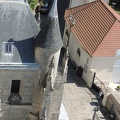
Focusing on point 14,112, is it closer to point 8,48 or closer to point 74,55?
point 8,48

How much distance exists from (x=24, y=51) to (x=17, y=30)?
1.57 meters

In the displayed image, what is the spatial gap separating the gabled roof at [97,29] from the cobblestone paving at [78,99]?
3.34 m

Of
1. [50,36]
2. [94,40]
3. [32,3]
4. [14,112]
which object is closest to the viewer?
[50,36]

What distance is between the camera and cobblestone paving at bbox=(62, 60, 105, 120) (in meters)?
38.9

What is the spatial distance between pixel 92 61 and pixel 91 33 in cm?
341

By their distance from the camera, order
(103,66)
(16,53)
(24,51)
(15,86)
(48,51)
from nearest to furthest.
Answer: (48,51)
(16,53)
(24,51)
(15,86)
(103,66)

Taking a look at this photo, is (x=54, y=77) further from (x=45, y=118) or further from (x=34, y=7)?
(x=34, y=7)

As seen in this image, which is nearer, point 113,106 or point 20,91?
point 20,91

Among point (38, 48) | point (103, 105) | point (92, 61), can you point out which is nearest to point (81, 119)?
point (103, 105)

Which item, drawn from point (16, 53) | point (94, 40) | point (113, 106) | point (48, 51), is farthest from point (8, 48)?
point (94, 40)

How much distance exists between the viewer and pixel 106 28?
145 feet

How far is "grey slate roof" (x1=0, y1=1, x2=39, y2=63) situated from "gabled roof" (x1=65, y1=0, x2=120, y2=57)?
1223 cm

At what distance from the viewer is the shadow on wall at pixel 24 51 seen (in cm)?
3097

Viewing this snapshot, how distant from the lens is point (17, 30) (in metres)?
31.1
